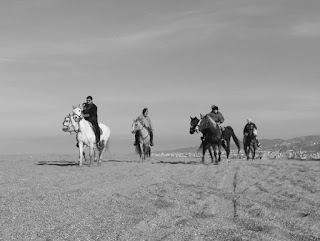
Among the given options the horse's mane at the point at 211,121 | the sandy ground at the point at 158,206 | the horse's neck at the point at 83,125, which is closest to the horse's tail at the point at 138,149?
the horse's neck at the point at 83,125

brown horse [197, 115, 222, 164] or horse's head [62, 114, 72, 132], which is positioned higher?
horse's head [62, 114, 72, 132]

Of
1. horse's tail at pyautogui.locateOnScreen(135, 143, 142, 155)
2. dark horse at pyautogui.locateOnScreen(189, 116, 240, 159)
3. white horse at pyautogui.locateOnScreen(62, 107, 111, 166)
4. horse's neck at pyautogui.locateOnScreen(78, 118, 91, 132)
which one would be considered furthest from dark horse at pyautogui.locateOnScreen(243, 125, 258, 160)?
horse's neck at pyautogui.locateOnScreen(78, 118, 91, 132)

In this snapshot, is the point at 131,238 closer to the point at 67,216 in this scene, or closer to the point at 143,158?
the point at 67,216

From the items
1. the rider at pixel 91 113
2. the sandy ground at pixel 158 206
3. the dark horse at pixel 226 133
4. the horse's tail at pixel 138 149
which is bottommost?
the sandy ground at pixel 158 206

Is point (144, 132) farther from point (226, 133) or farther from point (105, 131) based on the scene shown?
point (226, 133)

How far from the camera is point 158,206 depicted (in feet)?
34.1

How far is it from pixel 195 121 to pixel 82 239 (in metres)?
13.5

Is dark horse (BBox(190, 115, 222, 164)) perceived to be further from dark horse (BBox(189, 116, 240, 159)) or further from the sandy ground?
the sandy ground

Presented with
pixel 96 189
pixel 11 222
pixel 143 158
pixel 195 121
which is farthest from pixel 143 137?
pixel 11 222

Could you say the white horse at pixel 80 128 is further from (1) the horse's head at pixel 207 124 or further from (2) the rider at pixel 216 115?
(2) the rider at pixel 216 115

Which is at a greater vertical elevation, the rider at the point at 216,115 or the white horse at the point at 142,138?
the rider at the point at 216,115

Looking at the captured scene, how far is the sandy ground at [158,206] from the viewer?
828 centimetres

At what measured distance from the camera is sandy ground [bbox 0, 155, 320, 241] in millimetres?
8281

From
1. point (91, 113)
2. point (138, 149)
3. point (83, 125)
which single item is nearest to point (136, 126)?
point (138, 149)
